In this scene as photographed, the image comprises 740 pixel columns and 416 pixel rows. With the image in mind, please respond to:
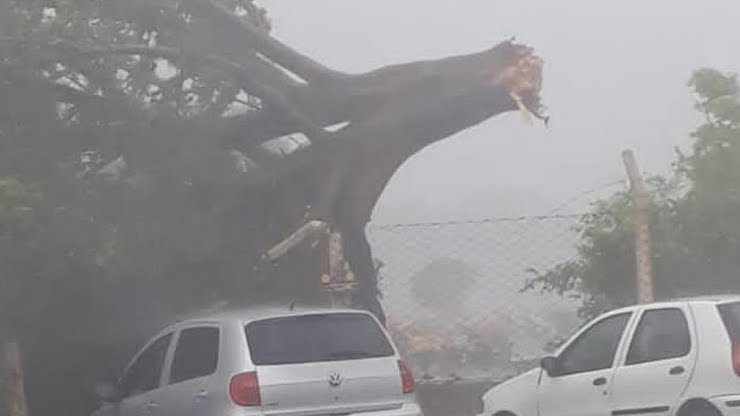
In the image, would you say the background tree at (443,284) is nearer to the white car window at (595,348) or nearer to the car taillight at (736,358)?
the white car window at (595,348)

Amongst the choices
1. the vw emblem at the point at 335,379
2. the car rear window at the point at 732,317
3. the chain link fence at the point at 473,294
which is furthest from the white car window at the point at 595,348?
the chain link fence at the point at 473,294

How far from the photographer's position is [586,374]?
12141mm

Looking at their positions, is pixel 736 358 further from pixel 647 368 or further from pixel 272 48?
pixel 272 48

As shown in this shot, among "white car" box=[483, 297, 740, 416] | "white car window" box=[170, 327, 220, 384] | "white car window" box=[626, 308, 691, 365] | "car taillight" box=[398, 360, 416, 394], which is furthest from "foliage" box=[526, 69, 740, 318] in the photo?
"white car window" box=[170, 327, 220, 384]

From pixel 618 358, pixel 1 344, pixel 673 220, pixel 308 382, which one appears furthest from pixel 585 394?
pixel 1 344

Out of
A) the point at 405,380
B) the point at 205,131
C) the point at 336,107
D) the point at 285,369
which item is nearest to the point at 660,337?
the point at 405,380

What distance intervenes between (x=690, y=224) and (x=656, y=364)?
4.59m

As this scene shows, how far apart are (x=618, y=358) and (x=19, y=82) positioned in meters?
6.83

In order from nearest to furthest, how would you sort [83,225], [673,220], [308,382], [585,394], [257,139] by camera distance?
[308,382], [585,394], [83,225], [673,220], [257,139]

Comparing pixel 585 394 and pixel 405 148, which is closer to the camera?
pixel 585 394

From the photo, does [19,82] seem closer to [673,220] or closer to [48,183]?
[48,183]

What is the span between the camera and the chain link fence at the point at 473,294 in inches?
645

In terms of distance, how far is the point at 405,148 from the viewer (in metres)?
17.7

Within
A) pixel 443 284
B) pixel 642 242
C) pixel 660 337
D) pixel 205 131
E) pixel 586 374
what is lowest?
pixel 586 374
